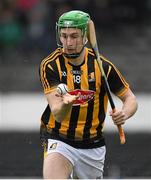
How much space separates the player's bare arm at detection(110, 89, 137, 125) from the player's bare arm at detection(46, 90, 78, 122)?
0.34m

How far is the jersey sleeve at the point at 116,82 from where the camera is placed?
612 cm

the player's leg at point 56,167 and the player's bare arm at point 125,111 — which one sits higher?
the player's bare arm at point 125,111

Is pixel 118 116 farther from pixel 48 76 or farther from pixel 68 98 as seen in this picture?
pixel 48 76

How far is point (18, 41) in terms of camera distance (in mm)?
12578

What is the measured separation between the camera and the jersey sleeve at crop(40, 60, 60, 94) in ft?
19.6

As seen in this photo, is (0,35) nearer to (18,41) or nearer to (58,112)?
(18,41)

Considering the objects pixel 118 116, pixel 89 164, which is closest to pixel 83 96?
pixel 118 116

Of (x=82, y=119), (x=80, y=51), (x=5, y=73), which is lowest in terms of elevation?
(x=5, y=73)

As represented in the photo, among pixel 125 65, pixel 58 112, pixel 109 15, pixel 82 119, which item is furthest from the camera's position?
pixel 109 15

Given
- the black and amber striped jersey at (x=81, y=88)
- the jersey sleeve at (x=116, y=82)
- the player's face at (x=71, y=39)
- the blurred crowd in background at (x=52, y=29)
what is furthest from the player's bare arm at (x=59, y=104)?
the blurred crowd in background at (x=52, y=29)

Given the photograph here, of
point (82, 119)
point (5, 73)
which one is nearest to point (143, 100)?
point (5, 73)

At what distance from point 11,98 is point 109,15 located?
296 centimetres

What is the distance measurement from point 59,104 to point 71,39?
47 centimetres

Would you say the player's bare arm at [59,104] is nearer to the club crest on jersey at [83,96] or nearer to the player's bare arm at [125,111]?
the club crest on jersey at [83,96]
